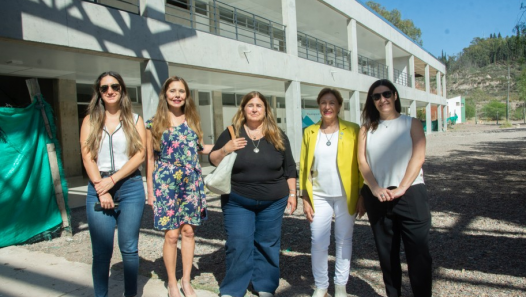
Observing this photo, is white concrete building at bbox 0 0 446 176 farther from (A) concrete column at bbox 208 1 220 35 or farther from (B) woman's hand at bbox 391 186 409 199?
(B) woman's hand at bbox 391 186 409 199

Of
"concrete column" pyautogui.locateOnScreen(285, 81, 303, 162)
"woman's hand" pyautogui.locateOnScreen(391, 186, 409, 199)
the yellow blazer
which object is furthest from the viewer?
"concrete column" pyautogui.locateOnScreen(285, 81, 303, 162)

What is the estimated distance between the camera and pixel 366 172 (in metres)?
2.75

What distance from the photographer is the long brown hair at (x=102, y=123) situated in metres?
2.76

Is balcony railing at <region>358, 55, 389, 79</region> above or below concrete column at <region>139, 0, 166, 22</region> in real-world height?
above

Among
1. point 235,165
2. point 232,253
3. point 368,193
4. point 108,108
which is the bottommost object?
point 232,253

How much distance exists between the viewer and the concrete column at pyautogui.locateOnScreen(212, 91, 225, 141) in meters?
16.8

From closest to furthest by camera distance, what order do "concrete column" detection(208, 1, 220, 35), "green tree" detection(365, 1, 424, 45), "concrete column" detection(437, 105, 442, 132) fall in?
1. "concrete column" detection(208, 1, 220, 35)
2. "concrete column" detection(437, 105, 442, 132)
3. "green tree" detection(365, 1, 424, 45)

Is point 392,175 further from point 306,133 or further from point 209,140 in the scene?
point 209,140

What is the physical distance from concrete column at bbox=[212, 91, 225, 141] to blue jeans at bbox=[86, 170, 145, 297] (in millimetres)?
13887

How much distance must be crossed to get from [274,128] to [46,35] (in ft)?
16.8

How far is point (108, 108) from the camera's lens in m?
2.90

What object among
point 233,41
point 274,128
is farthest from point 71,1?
point 274,128

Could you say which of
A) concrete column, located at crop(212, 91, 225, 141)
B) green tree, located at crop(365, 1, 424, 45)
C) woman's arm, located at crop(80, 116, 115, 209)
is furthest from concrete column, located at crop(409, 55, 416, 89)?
green tree, located at crop(365, 1, 424, 45)

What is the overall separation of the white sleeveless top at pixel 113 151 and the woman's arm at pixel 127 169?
6 centimetres
